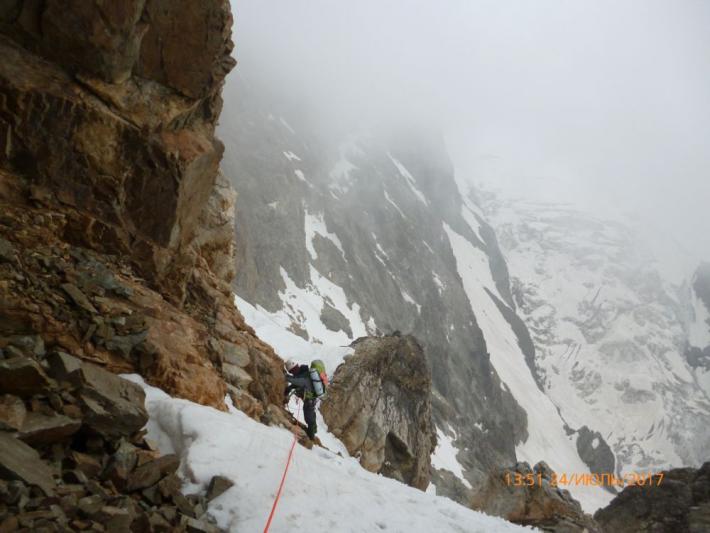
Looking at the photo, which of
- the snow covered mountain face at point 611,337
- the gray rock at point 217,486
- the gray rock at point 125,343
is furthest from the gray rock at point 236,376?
the snow covered mountain face at point 611,337

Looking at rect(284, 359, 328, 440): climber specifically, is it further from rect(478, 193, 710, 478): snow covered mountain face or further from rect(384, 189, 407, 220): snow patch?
rect(478, 193, 710, 478): snow covered mountain face

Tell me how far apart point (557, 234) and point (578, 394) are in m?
71.4

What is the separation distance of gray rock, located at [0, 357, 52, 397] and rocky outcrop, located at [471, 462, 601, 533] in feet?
43.0

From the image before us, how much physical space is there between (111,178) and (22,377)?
15.7ft

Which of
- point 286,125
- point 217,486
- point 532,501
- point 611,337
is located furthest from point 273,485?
point 611,337

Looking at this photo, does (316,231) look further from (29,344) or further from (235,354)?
(29,344)

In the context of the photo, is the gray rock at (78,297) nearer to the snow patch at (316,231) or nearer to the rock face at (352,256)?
the rock face at (352,256)

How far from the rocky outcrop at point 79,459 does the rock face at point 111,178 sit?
1.07 meters

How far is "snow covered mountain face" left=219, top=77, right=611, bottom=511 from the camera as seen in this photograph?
49562 mm

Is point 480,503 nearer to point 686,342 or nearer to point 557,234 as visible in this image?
point 686,342

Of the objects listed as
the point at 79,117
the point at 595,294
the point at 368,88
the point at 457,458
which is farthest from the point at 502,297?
the point at 79,117

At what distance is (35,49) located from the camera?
9.02 metres

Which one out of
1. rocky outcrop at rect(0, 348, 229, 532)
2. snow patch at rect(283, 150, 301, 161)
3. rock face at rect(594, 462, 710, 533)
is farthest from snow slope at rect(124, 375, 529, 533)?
snow patch at rect(283, 150, 301, 161)

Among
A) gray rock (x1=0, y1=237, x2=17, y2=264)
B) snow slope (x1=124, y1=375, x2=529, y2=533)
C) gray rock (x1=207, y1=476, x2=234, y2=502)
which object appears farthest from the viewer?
gray rock (x1=0, y1=237, x2=17, y2=264)
